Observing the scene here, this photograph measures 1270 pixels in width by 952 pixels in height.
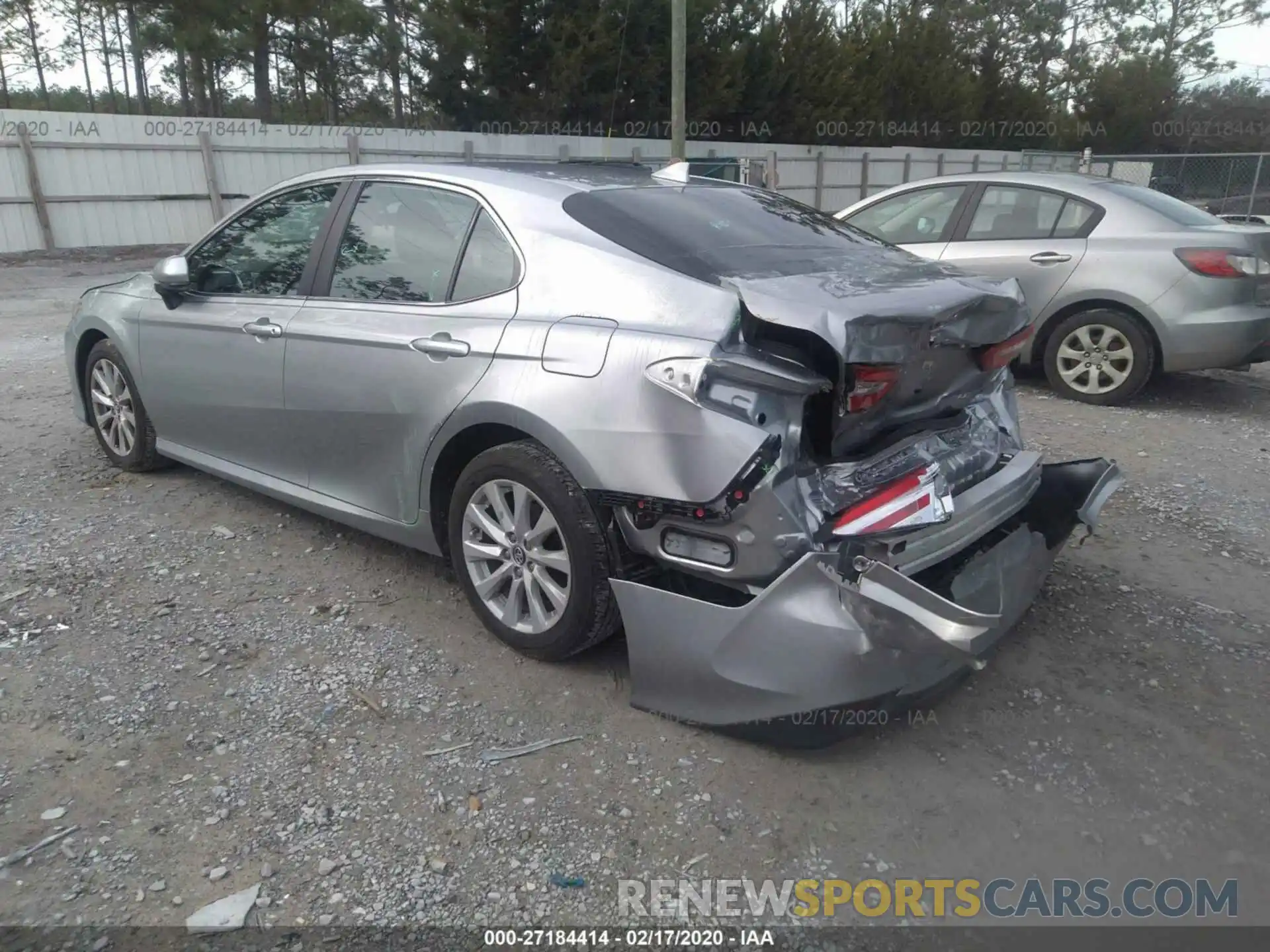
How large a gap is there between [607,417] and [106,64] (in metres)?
28.2

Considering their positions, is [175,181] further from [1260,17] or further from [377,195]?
[1260,17]

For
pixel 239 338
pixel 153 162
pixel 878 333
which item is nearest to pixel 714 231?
pixel 878 333

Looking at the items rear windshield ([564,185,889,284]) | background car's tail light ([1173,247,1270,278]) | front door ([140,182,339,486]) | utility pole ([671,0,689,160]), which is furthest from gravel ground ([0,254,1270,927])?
utility pole ([671,0,689,160])

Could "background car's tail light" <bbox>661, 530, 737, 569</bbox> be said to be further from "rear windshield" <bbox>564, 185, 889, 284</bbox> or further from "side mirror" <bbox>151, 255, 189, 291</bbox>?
"side mirror" <bbox>151, 255, 189, 291</bbox>

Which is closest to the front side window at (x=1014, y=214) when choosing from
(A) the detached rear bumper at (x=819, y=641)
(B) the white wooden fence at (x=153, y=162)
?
(A) the detached rear bumper at (x=819, y=641)

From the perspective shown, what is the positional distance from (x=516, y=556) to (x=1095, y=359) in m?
4.99

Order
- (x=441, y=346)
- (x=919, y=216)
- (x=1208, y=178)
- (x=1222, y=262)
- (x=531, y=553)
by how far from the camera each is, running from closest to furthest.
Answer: (x=531, y=553) < (x=441, y=346) < (x=1222, y=262) < (x=919, y=216) < (x=1208, y=178)

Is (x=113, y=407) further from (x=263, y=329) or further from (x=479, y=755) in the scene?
(x=479, y=755)

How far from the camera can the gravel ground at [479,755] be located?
2383 millimetres

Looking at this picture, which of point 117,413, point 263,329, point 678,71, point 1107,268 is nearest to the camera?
point 263,329

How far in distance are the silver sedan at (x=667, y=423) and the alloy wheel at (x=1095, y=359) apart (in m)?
3.40

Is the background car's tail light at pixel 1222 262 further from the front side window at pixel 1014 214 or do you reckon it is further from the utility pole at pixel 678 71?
the utility pole at pixel 678 71

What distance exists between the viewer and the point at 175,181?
635 inches

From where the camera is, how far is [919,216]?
7426mm
